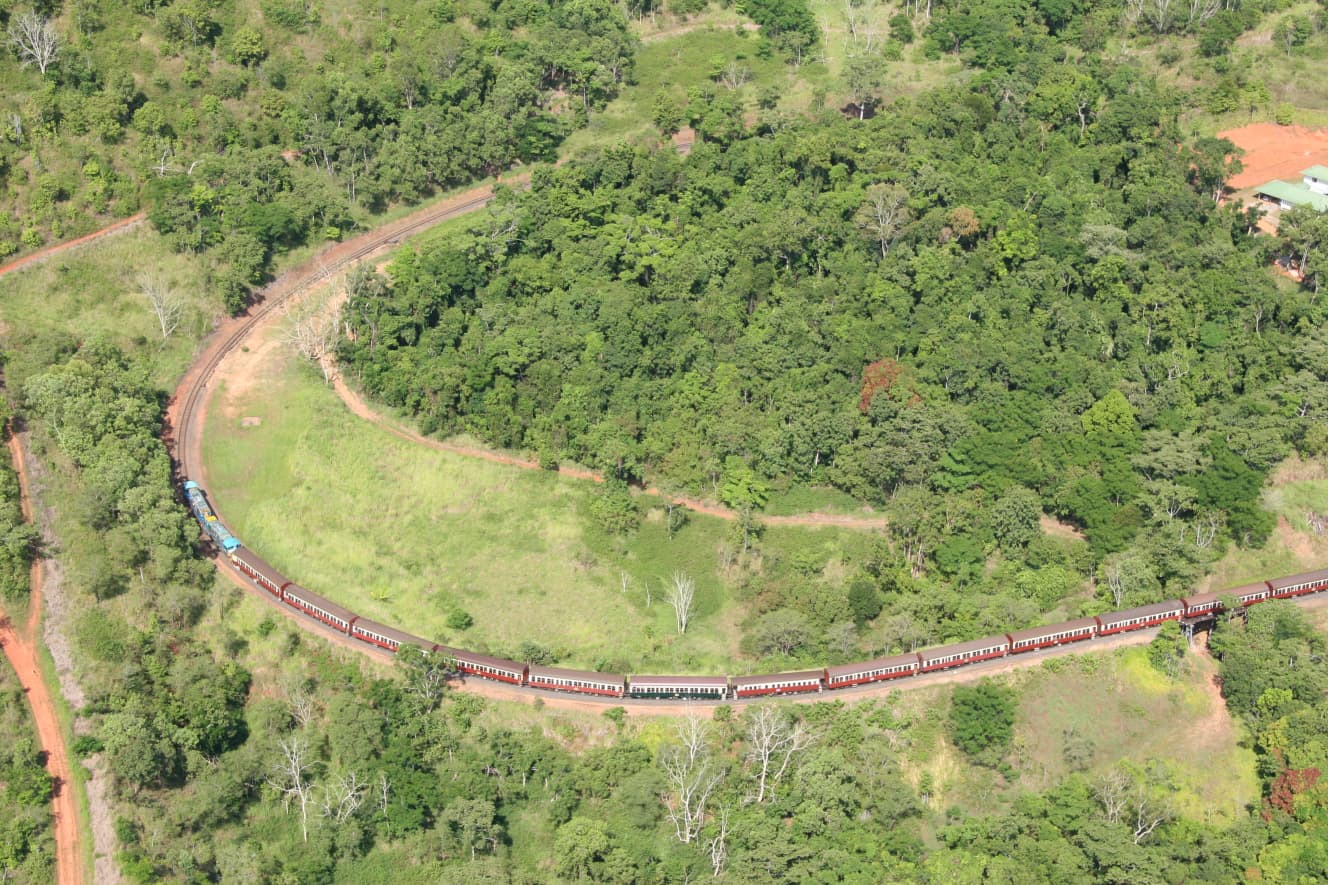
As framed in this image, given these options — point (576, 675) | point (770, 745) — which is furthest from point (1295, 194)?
point (576, 675)

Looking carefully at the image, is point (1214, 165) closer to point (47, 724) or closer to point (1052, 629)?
point (1052, 629)

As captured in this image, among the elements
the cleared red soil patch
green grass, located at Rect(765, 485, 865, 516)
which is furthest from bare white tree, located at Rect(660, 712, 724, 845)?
the cleared red soil patch

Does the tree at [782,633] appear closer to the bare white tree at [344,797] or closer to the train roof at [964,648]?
the train roof at [964,648]

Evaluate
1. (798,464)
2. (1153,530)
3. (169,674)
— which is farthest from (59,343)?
(1153,530)

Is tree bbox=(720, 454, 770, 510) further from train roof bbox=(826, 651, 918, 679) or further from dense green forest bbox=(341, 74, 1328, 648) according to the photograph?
train roof bbox=(826, 651, 918, 679)

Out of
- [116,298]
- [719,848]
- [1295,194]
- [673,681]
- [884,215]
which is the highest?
[116,298]
